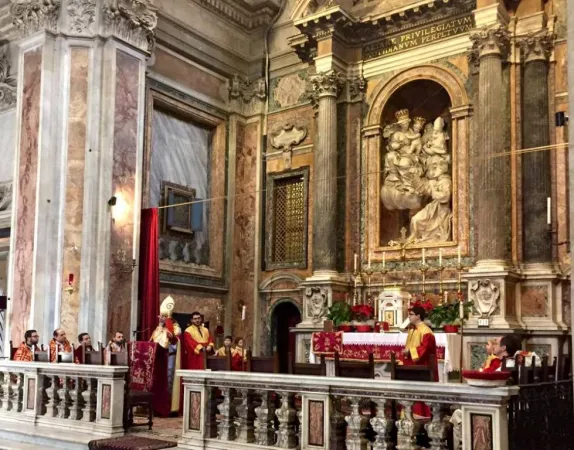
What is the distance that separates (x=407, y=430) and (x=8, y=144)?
12.1 metres

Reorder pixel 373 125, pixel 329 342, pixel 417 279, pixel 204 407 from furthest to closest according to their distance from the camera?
pixel 373 125
pixel 417 279
pixel 329 342
pixel 204 407

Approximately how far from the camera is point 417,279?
1411 cm

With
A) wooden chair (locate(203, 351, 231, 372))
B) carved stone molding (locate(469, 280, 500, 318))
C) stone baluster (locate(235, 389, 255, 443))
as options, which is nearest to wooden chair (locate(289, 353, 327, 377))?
stone baluster (locate(235, 389, 255, 443))

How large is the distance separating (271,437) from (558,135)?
857 cm

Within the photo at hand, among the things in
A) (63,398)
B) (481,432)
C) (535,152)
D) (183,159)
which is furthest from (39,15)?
(481,432)

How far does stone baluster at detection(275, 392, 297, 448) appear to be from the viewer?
22.1ft

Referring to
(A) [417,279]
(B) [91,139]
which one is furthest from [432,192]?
(B) [91,139]

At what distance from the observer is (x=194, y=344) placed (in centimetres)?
1091

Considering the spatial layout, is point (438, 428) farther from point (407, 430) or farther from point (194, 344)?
point (194, 344)

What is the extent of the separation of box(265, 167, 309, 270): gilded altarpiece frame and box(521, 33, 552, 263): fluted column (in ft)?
15.8

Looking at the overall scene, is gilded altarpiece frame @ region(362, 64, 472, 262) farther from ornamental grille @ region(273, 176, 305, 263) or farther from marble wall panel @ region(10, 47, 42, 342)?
marble wall panel @ region(10, 47, 42, 342)

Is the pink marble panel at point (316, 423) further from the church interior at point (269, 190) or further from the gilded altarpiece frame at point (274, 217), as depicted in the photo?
the gilded altarpiece frame at point (274, 217)

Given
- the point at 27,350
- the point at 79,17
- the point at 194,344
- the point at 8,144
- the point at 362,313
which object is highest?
the point at 79,17

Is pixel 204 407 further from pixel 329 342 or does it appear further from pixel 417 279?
pixel 417 279
